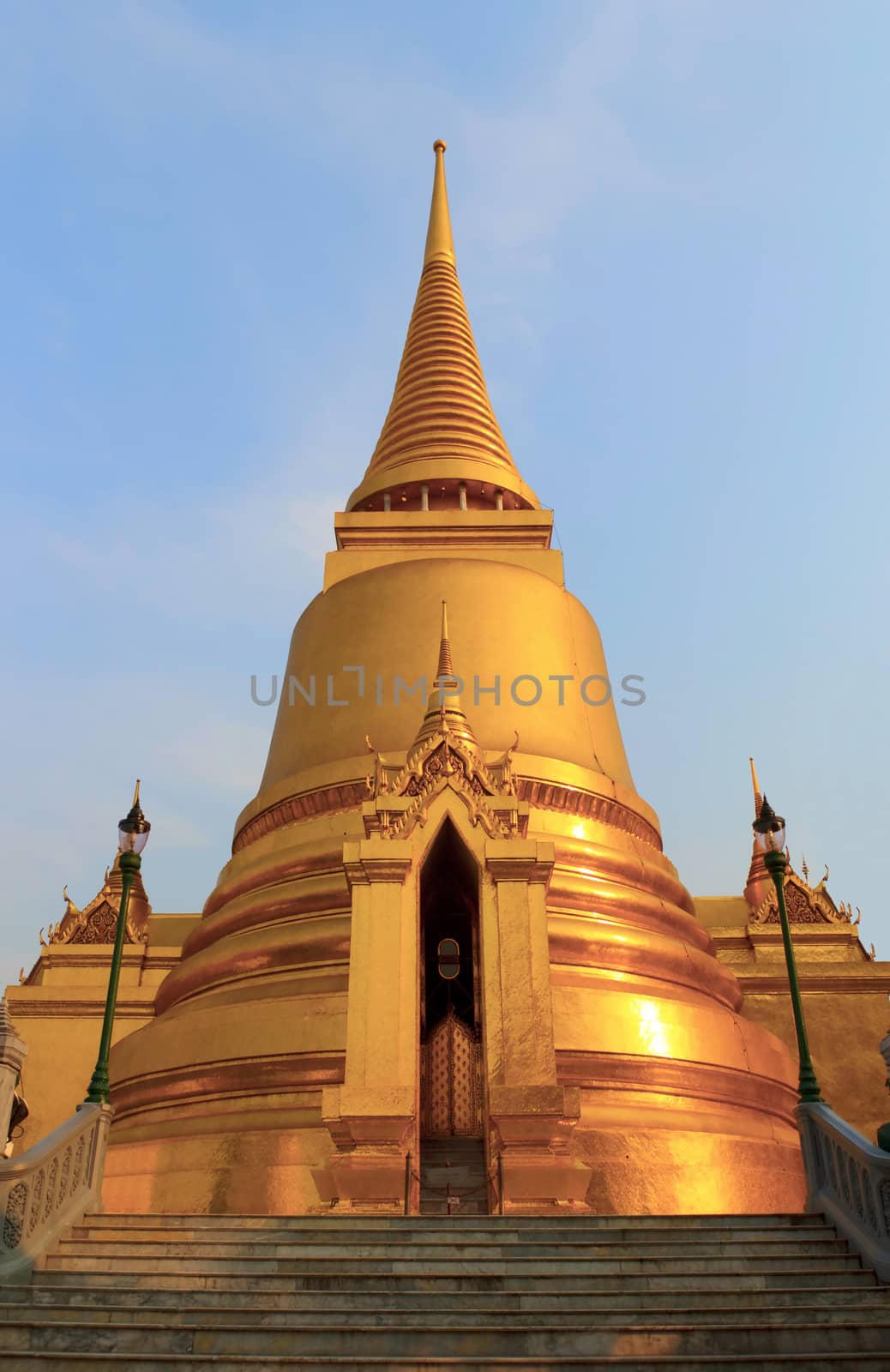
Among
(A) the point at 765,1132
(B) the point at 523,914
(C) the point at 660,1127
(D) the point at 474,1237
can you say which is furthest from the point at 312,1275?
(A) the point at 765,1132

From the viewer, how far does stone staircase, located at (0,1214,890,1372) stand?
218 inches

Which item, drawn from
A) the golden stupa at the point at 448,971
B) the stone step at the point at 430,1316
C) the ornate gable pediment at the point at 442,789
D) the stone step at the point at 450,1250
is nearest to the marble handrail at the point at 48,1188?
the stone step at the point at 450,1250

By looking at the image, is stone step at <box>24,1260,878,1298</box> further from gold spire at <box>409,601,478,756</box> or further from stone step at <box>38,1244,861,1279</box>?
gold spire at <box>409,601,478,756</box>

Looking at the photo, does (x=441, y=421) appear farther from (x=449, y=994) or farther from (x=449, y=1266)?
(x=449, y=1266)

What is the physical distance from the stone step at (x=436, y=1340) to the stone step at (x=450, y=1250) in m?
1.18

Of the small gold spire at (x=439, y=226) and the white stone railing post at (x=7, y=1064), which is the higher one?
the small gold spire at (x=439, y=226)

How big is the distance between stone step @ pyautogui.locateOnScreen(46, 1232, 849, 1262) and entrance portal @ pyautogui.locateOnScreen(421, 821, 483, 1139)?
409 centimetres

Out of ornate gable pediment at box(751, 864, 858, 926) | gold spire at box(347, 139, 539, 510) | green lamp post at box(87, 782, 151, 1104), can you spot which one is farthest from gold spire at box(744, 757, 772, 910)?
green lamp post at box(87, 782, 151, 1104)

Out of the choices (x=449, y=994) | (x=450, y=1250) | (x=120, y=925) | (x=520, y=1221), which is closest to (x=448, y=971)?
(x=449, y=994)

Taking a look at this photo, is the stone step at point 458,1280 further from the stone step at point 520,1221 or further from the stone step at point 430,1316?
the stone step at point 520,1221

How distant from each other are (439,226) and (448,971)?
21.0m

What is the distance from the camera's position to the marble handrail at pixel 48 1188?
23.1 ft

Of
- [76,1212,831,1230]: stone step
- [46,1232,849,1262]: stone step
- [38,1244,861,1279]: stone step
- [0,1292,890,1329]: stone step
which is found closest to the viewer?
[0,1292,890,1329]: stone step

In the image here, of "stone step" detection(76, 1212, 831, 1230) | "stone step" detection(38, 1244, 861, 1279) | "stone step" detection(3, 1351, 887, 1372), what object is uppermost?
"stone step" detection(76, 1212, 831, 1230)
